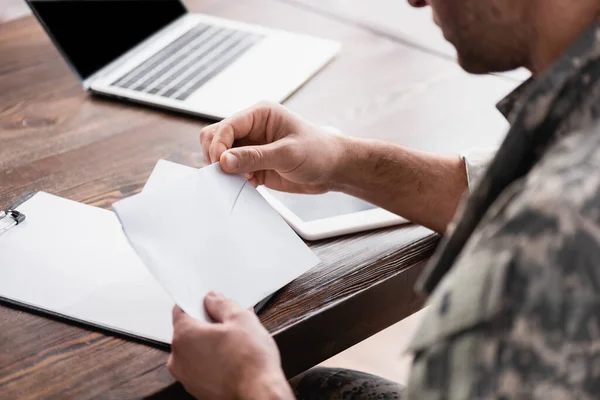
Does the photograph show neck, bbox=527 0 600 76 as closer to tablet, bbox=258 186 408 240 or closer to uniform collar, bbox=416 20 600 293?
uniform collar, bbox=416 20 600 293

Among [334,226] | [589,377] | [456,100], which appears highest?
[589,377]

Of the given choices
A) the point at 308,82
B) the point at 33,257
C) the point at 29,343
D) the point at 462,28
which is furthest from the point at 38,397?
the point at 308,82

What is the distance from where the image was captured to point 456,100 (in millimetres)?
1229

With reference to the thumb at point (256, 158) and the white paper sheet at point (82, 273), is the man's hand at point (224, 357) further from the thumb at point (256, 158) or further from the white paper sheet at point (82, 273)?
the thumb at point (256, 158)

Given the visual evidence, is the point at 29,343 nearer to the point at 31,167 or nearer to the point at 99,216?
the point at 99,216

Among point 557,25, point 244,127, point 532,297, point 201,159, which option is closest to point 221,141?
point 244,127

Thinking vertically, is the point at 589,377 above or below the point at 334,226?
above

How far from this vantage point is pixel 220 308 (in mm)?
743

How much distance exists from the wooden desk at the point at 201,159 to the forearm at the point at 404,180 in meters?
0.03

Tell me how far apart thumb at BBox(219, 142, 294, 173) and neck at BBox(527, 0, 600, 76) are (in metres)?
0.32

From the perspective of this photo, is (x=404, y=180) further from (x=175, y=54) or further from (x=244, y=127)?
(x=175, y=54)

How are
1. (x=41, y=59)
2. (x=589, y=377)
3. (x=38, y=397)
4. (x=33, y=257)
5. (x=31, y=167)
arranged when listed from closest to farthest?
(x=589, y=377) < (x=38, y=397) < (x=33, y=257) < (x=31, y=167) < (x=41, y=59)

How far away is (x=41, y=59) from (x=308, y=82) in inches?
20.0

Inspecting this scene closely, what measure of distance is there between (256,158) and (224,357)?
27 cm
